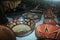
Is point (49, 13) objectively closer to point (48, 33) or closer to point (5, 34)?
point (48, 33)

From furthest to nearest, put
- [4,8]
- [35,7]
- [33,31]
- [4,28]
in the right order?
[35,7] → [4,8] → [33,31] → [4,28]

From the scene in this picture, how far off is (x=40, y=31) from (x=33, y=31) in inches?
4.1

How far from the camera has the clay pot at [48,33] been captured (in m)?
0.70

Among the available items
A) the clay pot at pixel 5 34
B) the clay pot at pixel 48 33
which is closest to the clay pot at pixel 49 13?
the clay pot at pixel 48 33

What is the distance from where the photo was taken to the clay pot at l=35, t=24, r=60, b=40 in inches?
27.7

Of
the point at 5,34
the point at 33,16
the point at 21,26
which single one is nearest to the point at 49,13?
the point at 33,16

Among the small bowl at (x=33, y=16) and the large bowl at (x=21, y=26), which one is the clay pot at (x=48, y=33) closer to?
the large bowl at (x=21, y=26)

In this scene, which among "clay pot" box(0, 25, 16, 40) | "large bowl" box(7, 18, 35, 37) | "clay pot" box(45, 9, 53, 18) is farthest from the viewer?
"clay pot" box(45, 9, 53, 18)

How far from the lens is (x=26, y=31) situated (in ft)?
2.55

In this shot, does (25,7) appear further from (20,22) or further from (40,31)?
(40,31)

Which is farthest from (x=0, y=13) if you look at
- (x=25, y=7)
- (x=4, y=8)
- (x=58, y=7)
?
(x=58, y=7)

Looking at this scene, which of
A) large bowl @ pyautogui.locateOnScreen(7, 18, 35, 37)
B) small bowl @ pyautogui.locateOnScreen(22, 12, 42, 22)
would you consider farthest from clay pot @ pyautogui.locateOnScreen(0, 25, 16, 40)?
small bowl @ pyautogui.locateOnScreen(22, 12, 42, 22)

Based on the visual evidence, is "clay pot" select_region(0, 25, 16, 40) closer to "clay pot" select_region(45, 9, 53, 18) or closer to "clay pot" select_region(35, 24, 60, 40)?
"clay pot" select_region(35, 24, 60, 40)

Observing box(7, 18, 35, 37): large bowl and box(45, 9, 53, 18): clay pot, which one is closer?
box(7, 18, 35, 37): large bowl
